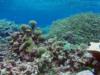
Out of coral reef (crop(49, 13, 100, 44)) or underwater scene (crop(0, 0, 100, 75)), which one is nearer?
underwater scene (crop(0, 0, 100, 75))

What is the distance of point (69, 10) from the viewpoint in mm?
15281

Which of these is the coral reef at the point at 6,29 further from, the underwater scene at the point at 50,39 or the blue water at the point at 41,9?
the blue water at the point at 41,9

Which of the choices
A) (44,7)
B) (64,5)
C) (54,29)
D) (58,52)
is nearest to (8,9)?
(44,7)

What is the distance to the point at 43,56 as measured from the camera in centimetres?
462

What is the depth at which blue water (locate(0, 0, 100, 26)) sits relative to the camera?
15219mm

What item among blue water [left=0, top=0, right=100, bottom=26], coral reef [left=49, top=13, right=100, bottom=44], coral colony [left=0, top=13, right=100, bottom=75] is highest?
blue water [left=0, top=0, right=100, bottom=26]

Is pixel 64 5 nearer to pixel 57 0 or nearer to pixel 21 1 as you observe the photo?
pixel 57 0

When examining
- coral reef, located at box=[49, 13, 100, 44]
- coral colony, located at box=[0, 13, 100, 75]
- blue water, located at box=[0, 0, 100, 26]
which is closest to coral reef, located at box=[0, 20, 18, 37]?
coral reef, located at box=[49, 13, 100, 44]

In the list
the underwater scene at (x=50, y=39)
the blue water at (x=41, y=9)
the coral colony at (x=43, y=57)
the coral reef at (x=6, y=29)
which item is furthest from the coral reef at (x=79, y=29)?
the blue water at (x=41, y=9)

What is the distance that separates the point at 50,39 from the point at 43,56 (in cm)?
151

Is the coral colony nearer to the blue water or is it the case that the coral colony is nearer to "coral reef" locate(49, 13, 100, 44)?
"coral reef" locate(49, 13, 100, 44)

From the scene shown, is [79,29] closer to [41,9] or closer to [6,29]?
[6,29]

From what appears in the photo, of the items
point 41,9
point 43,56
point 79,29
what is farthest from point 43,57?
point 41,9

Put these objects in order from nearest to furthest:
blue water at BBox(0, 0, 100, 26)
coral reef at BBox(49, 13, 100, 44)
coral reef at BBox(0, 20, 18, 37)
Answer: coral reef at BBox(49, 13, 100, 44) < coral reef at BBox(0, 20, 18, 37) < blue water at BBox(0, 0, 100, 26)
